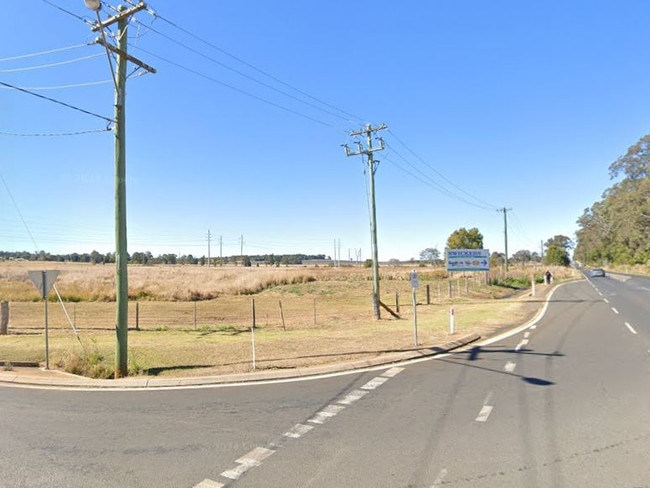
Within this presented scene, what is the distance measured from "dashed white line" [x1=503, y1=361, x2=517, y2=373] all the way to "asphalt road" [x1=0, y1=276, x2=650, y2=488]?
10 centimetres

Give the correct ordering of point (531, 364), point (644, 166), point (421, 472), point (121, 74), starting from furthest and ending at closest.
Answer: point (644, 166), point (121, 74), point (531, 364), point (421, 472)

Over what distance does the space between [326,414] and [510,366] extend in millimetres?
4694

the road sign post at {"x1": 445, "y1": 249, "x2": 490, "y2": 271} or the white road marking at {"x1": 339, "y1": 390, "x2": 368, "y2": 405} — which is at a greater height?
the road sign post at {"x1": 445, "y1": 249, "x2": 490, "y2": 271}

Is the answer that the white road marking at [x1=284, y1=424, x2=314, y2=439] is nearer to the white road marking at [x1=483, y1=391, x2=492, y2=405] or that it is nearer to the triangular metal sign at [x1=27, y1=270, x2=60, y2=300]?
the white road marking at [x1=483, y1=391, x2=492, y2=405]

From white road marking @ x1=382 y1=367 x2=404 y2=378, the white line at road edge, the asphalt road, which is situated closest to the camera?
the asphalt road

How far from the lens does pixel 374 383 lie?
7980mm

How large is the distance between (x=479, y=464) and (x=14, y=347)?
14230mm

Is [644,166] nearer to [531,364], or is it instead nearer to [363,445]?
[531,364]

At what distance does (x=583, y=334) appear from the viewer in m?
13.6

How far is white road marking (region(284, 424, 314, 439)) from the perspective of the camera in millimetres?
5472

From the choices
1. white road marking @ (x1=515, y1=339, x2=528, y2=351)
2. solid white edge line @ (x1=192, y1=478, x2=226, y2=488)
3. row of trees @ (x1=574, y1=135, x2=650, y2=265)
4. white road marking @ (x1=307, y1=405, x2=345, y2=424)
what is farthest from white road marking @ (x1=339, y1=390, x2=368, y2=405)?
row of trees @ (x1=574, y1=135, x2=650, y2=265)

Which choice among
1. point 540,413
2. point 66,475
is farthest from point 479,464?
point 66,475

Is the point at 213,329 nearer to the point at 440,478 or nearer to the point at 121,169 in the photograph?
the point at 121,169

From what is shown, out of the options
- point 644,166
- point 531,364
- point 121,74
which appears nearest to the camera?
point 531,364
